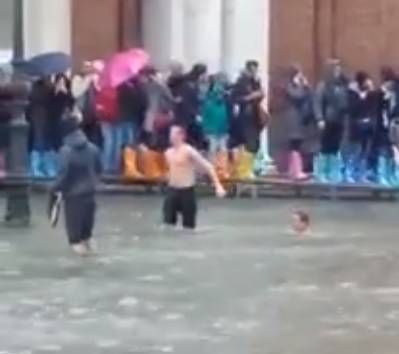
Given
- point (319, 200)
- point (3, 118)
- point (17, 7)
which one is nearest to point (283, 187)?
point (319, 200)

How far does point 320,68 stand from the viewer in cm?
3694

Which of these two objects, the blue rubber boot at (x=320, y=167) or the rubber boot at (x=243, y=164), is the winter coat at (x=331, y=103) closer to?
the blue rubber boot at (x=320, y=167)

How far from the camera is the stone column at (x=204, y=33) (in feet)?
114

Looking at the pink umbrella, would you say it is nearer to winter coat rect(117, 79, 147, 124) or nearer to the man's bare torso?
winter coat rect(117, 79, 147, 124)

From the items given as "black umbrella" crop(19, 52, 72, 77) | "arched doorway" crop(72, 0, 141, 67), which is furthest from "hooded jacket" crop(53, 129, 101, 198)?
"arched doorway" crop(72, 0, 141, 67)

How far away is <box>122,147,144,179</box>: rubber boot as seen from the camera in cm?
3105

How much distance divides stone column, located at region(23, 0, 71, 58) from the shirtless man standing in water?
909 cm

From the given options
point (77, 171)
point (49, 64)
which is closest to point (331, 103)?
point (49, 64)

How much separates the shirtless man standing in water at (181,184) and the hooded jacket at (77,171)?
102 inches

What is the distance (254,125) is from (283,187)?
114cm

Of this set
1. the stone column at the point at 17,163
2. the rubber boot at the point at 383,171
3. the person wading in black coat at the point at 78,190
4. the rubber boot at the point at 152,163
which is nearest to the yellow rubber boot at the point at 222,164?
the rubber boot at the point at 152,163

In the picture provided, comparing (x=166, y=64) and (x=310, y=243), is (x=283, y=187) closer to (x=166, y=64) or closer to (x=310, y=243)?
(x=166, y=64)

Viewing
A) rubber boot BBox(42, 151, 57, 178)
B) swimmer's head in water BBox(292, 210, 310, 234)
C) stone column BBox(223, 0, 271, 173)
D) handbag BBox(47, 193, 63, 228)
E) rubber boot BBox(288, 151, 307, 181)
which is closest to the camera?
handbag BBox(47, 193, 63, 228)

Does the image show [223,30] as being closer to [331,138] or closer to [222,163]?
[331,138]
